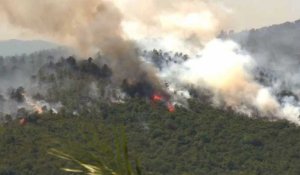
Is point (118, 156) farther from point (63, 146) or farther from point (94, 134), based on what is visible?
point (63, 146)

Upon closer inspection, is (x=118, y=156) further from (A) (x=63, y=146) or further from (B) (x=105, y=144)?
(A) (x=63, y=146)

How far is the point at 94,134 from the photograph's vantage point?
824cm

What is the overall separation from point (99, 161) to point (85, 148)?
0.34m

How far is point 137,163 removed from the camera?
27.7 feet

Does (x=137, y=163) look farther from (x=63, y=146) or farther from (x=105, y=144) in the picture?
(x=63, y=146)

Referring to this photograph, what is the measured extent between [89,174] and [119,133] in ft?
1.72

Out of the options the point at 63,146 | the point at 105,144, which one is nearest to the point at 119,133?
the point at 105,144

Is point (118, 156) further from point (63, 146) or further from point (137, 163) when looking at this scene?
point (63, 146)

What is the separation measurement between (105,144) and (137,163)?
38cm

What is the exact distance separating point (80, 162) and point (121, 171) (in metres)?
0.47

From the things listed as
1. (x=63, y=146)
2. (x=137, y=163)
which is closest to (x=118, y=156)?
(x=137, y=163)

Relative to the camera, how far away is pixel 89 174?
28.1 feet

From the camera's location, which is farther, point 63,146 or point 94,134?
point 63,146

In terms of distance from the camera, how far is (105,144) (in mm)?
8508
